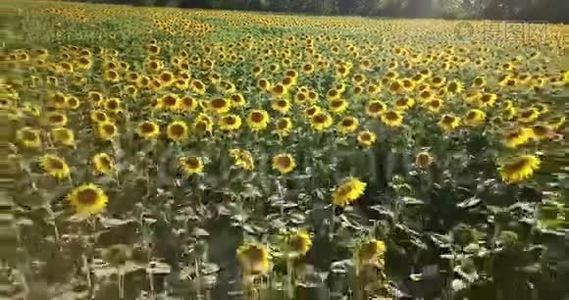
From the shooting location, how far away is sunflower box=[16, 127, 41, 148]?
145 centimetres

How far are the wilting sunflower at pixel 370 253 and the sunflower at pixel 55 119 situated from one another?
0.62 metres

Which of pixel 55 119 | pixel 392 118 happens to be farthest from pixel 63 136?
pixel 392 118

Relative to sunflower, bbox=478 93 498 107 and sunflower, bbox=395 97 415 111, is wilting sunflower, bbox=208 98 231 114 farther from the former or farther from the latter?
sunflower, bbox=478 93 498 107

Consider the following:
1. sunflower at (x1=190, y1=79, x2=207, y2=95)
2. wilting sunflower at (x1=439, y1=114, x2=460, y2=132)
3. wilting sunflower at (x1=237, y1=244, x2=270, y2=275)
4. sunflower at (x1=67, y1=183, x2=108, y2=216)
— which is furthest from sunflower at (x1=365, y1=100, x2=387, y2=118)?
sunflower at (x1=67, y1=183, x2=108, y2=216)

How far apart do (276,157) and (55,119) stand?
428 mm

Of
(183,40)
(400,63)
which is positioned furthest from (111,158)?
(400,63)

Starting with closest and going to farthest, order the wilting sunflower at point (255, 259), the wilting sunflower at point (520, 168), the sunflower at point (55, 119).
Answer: the wilting sunflower at point (255, 259) < the wilting sunflower at point (520, 168) < the sunflower at point (55, 119)

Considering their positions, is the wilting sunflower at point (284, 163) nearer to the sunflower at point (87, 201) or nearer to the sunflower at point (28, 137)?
the sunflower at point (87, 201)

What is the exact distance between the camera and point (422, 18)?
62.0 inches

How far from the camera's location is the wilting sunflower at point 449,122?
5.19 ft

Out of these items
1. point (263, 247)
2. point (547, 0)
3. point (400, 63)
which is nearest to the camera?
point (263, 247)

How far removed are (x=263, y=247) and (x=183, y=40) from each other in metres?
0.57

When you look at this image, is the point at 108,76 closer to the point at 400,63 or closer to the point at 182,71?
the point at 182,71

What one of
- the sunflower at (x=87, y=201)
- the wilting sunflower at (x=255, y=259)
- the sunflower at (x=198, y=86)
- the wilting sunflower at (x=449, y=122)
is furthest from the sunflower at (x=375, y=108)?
the sunflower at (x=87, y=201)
